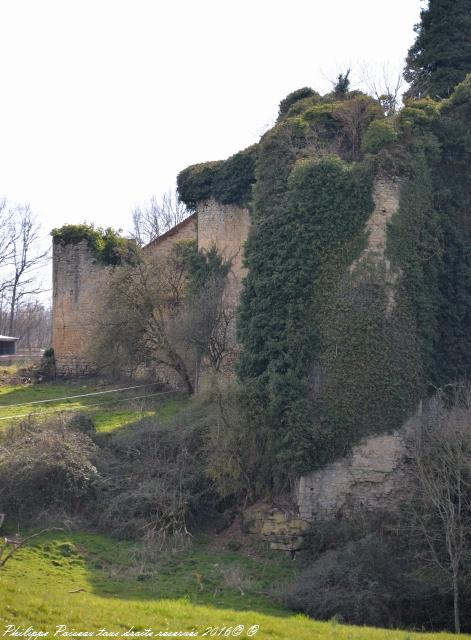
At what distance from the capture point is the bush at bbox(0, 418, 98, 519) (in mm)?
17484

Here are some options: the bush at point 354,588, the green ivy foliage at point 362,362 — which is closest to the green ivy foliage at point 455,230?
the green ivy foliage at point 362,362

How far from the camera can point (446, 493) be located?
15586mm

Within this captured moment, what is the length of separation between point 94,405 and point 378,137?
11825 mm

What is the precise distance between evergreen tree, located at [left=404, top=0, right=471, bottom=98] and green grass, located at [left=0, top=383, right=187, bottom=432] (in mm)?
11201

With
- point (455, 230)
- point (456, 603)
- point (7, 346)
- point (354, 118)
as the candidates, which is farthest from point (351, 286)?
point (7, 346)

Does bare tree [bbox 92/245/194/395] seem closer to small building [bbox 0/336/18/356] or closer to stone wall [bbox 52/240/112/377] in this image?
stone wall [bbox 52/240/112/377]

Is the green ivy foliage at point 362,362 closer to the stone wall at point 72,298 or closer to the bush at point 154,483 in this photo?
the bush at point 154,483

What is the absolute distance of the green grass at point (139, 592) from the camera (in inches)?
424

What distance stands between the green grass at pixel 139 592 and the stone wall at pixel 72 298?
1781 centimetres

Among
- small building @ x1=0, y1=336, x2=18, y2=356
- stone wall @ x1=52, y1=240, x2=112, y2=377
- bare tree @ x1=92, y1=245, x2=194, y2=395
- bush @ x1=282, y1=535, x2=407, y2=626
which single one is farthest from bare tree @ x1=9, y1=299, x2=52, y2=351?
bush @ x1=282, y1=535, x2=407, y2=626

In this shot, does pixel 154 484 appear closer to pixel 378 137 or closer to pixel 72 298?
pixel 378 137

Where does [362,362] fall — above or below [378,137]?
below

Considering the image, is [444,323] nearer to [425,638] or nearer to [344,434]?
[344,434]

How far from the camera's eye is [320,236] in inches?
712
